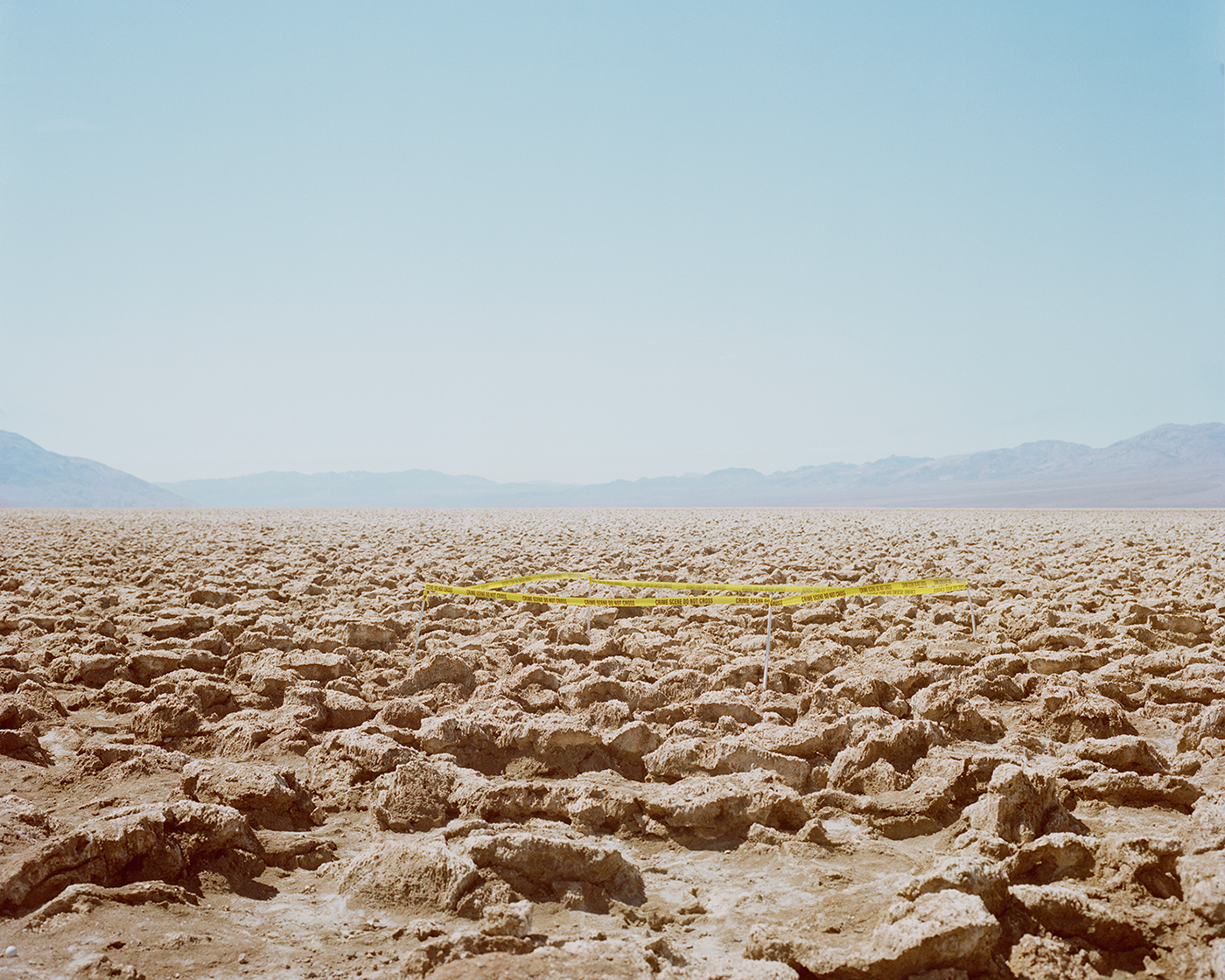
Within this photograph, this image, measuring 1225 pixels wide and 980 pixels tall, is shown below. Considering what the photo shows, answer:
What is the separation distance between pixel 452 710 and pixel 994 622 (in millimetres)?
4511

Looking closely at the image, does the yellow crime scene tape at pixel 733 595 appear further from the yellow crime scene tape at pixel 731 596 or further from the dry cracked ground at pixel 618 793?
the dry cracked ground at pixel 618 793

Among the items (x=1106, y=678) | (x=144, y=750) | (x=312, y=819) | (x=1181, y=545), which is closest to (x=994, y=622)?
(x=1106, y=678)

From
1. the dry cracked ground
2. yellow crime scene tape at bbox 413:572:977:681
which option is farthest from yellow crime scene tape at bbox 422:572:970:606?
the dry cracked ground

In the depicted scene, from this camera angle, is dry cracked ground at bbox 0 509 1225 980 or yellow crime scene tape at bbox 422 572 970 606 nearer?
dry cracked ground at bbox 0 509 1225 980

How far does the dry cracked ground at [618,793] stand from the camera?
245 cm

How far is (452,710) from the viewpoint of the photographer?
481 cm

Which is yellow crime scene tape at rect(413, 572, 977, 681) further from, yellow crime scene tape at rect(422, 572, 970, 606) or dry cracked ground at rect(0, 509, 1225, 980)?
dry cracked ground at rect(0, 509, 1225, 980)

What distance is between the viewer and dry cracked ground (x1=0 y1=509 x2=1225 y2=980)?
2.45 m

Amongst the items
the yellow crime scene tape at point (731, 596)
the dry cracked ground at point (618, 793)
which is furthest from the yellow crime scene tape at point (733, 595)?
the dry cracked ground at point (618, 793)

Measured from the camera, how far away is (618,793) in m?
3.56

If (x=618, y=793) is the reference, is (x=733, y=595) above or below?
above

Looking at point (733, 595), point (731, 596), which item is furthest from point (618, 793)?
point (733, 595)

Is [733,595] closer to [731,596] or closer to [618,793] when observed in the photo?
[731,596]

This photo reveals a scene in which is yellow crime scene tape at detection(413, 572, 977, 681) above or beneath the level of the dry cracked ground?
above
